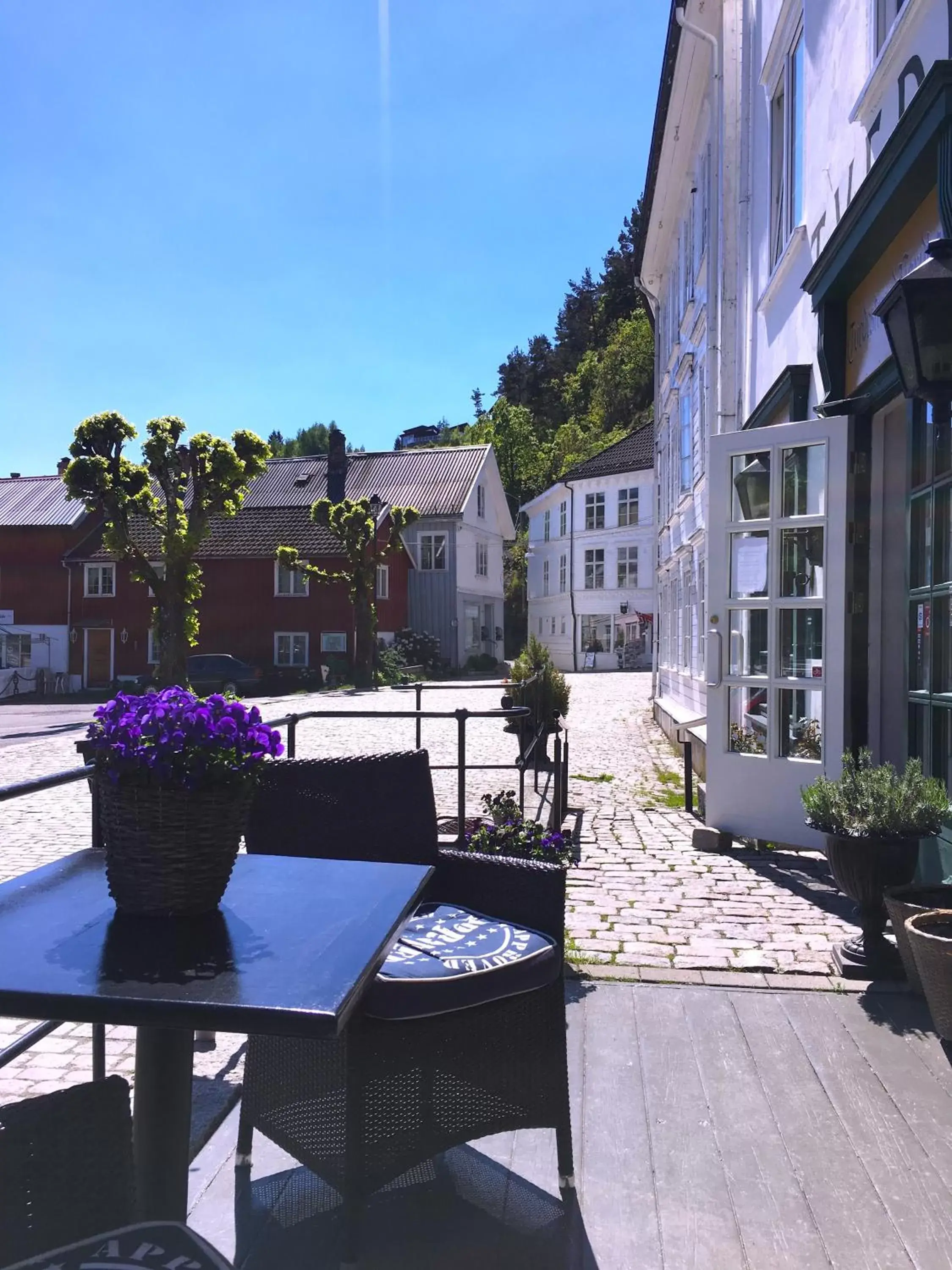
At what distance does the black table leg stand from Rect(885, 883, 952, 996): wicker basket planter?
103 inches

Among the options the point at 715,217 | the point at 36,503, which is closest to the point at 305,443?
the point at 36,503

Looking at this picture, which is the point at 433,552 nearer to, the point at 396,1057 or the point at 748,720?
the point at 748,720

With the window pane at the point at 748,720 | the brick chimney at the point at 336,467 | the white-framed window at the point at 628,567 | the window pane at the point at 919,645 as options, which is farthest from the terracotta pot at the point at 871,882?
the white-framed window at the point at 628,567

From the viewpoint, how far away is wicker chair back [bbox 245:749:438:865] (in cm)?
295

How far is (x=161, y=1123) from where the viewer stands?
2023 mm

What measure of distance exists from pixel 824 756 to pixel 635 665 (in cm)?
3489

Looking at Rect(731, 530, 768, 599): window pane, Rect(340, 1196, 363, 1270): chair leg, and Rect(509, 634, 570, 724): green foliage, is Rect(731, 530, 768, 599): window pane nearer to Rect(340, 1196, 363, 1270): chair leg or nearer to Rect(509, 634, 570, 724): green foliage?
Rect(509, 634, 570, 724): green foliage

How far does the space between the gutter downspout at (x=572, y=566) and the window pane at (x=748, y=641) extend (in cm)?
3347

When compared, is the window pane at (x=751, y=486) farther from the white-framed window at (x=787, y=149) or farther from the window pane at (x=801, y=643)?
the white-framed window at (x=787, y=149)

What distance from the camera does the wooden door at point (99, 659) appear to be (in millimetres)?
35500

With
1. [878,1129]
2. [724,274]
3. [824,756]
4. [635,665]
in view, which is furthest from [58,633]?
[878,1129]

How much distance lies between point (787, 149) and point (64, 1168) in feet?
25.6

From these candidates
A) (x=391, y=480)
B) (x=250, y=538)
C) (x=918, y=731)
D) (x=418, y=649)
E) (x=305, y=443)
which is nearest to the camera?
(x=918, y=731)

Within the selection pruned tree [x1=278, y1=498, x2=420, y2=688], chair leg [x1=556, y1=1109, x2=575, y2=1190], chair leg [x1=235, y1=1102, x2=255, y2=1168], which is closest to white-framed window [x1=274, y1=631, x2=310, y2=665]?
pruned tree [x1=278, y1=498, x2=420, y2=688]
